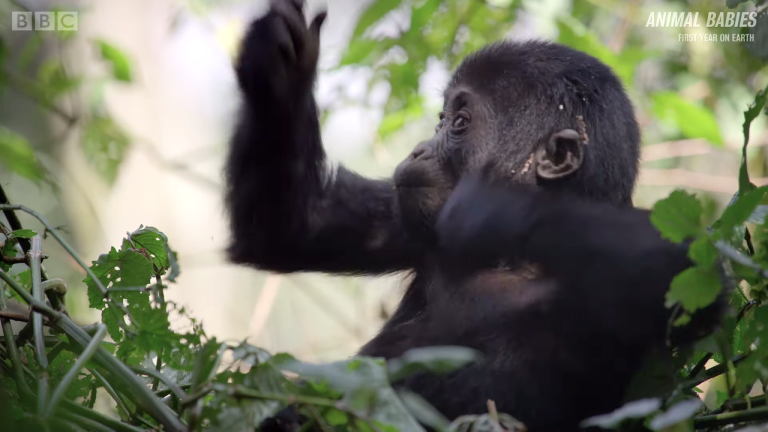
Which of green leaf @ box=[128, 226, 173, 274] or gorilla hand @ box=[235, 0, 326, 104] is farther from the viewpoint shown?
gorilla hand @ box=[235, 0, 326, 104]

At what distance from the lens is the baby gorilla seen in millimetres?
1548

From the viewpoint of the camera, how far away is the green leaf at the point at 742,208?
1.11 m

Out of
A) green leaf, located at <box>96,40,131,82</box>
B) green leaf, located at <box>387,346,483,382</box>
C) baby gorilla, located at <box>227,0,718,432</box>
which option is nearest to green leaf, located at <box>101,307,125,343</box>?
baby gorilla, located at <box>227,0,718,432</box>

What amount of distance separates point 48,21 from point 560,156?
8.28 ft

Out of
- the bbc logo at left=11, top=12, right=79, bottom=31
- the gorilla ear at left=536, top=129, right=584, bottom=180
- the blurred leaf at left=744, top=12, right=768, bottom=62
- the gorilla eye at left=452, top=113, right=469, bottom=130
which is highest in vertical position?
the bbc logo at left=11, top=12, right=79, bottom=31

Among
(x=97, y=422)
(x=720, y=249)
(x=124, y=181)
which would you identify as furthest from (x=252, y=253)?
(x=124, y=181)

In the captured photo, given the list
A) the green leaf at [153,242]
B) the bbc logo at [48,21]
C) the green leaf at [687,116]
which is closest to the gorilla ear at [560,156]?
the green leaf at [153,242]

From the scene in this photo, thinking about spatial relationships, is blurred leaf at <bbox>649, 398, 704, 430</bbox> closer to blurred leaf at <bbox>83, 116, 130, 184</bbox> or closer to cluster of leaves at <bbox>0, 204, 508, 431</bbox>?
cluster of leaves at <bbox>0, 204, 508, 431</bbox>

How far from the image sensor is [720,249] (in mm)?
1087

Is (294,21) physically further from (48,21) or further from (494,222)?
(48,21)

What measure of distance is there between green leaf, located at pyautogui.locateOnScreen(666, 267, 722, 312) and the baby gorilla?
364 millimetres

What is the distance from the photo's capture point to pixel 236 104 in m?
2.45

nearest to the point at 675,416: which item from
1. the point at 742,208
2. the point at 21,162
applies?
the point at 742,208

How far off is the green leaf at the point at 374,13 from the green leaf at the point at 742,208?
2.19 metres
